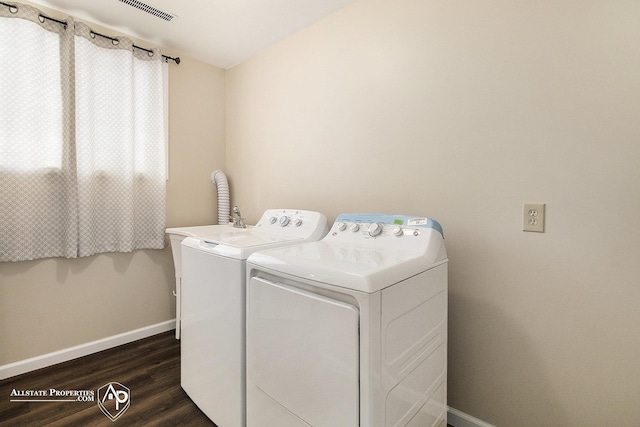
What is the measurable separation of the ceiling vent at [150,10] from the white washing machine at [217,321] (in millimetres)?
1607

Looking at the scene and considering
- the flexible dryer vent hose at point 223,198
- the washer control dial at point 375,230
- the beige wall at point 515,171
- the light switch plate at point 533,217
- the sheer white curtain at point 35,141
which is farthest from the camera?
the flexible dryer vent hose at point 223,198

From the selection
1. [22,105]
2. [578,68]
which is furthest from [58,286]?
[578,68]

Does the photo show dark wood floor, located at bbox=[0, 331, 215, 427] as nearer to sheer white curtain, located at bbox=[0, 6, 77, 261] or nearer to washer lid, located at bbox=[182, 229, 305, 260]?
sheer white curtain, located at bbox=[0, 6, 77, 261]

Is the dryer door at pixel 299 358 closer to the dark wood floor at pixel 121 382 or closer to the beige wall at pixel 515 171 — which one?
the dark wood floor at pixel 121 382

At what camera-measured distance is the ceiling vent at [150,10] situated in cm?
193

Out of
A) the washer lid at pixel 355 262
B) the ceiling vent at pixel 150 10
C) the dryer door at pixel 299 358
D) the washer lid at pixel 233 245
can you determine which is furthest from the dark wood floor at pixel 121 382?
the ceiling vent at pixel 150 10

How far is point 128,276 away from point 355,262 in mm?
2175

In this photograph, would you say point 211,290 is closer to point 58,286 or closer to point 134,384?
point 134,384

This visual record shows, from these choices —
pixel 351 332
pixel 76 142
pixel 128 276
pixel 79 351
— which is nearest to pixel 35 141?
pixel 76 142

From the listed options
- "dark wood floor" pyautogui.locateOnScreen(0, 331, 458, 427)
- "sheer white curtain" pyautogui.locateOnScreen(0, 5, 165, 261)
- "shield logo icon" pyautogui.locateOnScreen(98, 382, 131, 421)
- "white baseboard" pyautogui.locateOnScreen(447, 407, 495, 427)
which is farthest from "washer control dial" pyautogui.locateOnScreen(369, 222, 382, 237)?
"sheer white curtain" pyautogui.locateOnScreen(0, 5, 165, 261)

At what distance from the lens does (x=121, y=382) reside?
186 centimetres

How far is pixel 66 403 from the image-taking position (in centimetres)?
167

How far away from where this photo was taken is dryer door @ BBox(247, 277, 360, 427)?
3.05ft

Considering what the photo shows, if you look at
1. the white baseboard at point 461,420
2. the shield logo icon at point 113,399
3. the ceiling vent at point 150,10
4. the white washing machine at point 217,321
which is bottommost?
the shield logo icon at point 113,399
